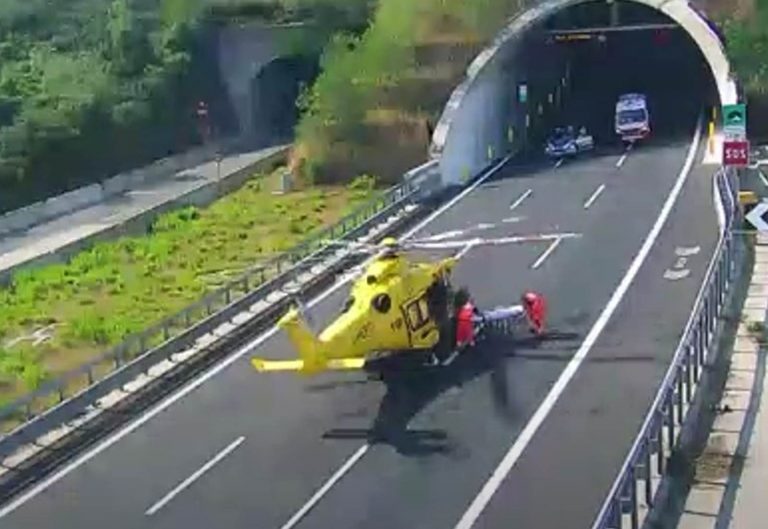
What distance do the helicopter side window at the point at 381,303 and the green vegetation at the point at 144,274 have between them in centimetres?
494

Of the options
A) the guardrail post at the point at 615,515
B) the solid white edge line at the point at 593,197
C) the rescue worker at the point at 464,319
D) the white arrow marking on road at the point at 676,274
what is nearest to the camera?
the guardrail post at the point at 615,515

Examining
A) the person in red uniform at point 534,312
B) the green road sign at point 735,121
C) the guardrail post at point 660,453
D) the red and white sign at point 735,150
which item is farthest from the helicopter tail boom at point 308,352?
the green road sign at point 735,121

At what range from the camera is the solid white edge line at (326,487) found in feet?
70.3

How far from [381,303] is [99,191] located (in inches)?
1258

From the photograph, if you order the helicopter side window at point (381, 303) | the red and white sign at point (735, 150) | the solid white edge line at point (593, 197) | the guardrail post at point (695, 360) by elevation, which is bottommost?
the solid white edge line at point (593, 197)

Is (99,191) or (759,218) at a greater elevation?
(759,218)

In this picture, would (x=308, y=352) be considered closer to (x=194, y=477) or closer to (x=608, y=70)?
(x=194, y=477)

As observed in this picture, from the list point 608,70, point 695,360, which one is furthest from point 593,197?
point 608,70

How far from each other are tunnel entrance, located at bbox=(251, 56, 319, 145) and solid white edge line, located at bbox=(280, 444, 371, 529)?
47.9 metres

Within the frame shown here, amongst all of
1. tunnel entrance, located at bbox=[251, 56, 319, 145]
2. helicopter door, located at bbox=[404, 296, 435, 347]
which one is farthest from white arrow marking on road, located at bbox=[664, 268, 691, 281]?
tunnel entrance, located at bbox=[251, 56, 319, 145]

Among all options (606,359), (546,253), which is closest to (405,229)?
(546,253)

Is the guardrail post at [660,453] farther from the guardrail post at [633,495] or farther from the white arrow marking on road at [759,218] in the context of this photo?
the white arrow marking on road at [759,218]

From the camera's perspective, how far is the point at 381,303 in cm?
2600

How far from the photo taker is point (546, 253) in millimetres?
38969
